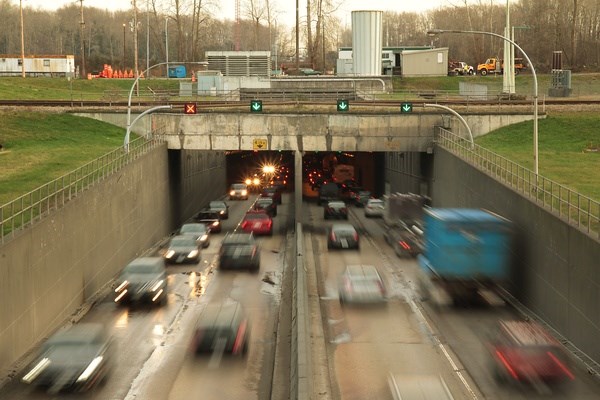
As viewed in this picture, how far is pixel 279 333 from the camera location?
32250mm

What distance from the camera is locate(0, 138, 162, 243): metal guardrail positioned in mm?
31531

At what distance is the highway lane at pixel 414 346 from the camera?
24938mm

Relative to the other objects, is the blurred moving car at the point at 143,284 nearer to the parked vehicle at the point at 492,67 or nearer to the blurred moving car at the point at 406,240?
the blurred moving car at the point at 406,240

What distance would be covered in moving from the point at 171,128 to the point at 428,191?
17.9 meters

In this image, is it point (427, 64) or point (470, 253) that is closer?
point (470, 253)

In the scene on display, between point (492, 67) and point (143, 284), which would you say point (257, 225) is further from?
point (492, 67)

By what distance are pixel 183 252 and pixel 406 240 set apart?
40.8 ft

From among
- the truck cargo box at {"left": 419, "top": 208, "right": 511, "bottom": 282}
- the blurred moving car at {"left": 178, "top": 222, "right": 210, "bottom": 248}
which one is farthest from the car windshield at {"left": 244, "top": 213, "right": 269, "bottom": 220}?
the truck cargo box at {"left": 419, "top": 208, "right": 511, "bottom": 282}

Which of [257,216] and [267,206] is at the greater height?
[257,216]

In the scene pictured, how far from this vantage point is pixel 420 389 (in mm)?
20859

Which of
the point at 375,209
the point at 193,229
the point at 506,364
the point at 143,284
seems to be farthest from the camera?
the point at 375,209

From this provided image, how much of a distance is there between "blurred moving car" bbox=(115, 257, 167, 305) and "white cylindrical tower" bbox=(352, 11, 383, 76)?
225 ft

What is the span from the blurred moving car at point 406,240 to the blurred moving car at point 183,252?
11053 millimetres

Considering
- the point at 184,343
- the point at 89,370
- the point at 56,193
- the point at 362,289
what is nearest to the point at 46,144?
the point at 56,193
